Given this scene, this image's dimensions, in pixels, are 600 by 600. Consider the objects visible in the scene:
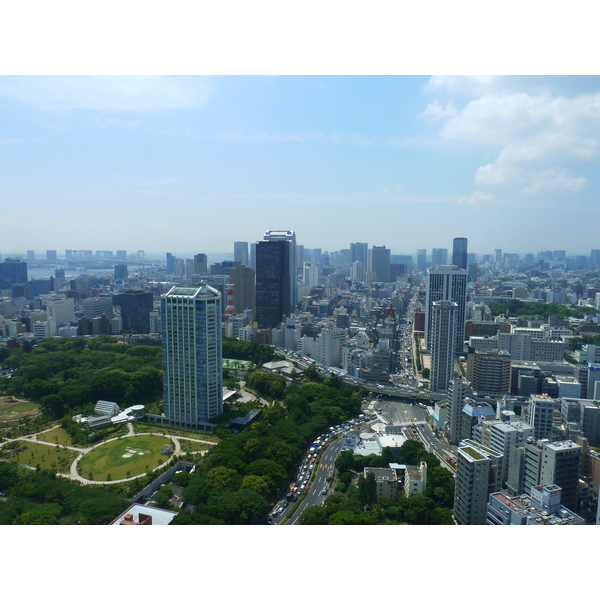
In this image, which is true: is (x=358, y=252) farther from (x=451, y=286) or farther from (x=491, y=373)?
(x=491, y=373)

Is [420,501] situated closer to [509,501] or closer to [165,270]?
[509,501]

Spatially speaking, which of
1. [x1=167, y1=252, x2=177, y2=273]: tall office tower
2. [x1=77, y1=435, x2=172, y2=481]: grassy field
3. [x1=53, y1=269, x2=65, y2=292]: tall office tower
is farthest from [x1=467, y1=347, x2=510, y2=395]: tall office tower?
[x1=167, y1=252, x2=177, y2=273]: tall office tower

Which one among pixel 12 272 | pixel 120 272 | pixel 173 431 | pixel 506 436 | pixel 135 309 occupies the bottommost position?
pixel 173 431

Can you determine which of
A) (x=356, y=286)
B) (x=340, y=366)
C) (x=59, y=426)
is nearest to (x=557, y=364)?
(x=340, y=366)

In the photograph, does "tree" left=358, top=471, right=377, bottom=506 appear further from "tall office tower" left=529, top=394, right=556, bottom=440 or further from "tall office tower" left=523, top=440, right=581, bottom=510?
"tall office tower" left=529, top=394, right=556, bottom=440

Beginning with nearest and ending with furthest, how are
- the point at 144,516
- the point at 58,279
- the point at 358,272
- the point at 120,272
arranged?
the point at 144,516 < the point at 58,279 < the point at 120,272 < the point at 358,272

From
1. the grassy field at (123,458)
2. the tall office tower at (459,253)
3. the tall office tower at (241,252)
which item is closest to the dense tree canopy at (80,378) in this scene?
the grassy field at (123,458)

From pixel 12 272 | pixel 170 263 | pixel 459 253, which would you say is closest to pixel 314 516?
pixel 459 253
